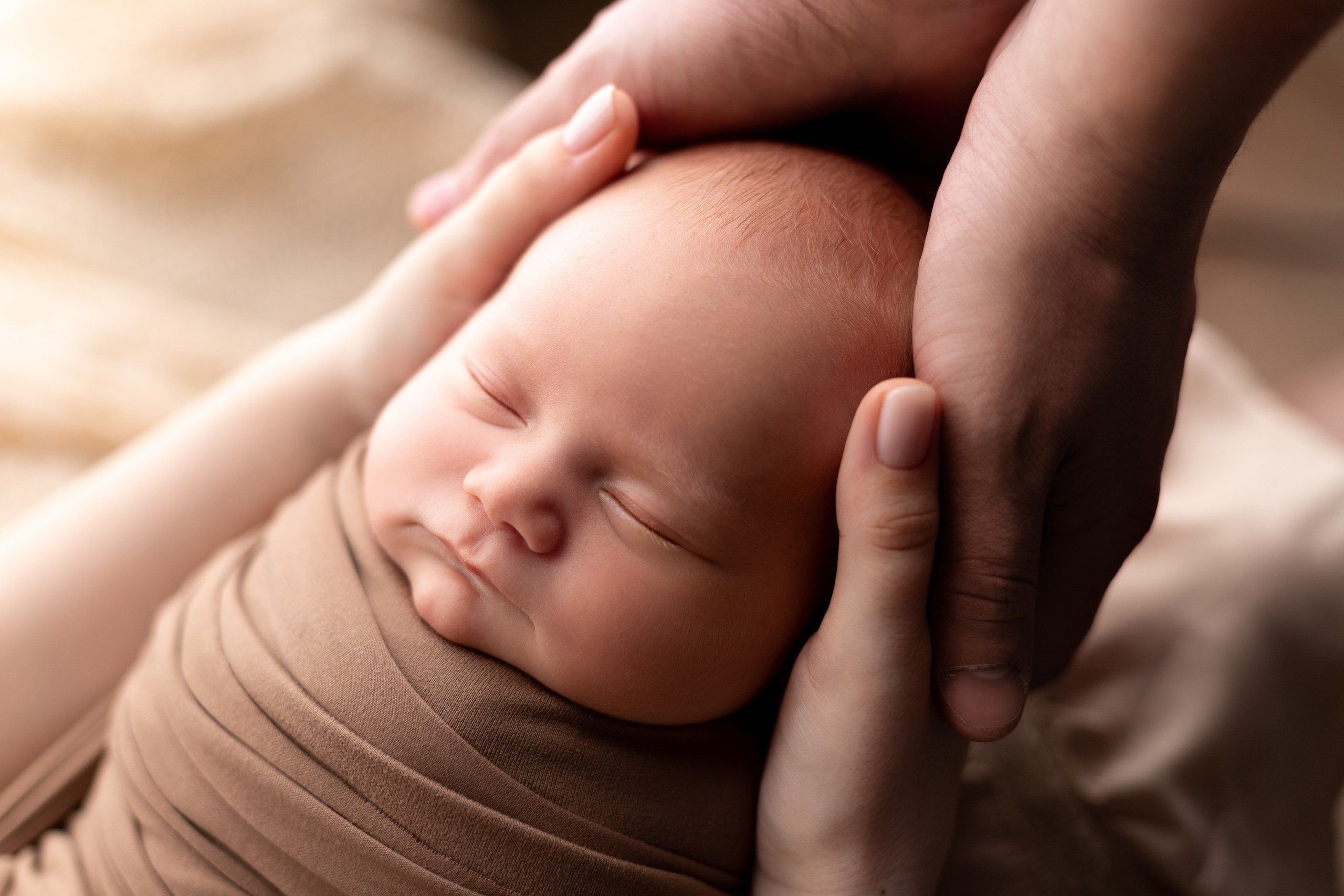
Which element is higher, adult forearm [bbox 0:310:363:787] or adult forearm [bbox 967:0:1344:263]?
adult forearm [bbox 967:0:1344:263]

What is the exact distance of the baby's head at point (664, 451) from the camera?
0.79 m

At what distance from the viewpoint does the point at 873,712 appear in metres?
0.78

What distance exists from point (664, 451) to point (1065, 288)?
332 mm

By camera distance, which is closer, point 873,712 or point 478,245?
point 873,712

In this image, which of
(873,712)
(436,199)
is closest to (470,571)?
(873,712)

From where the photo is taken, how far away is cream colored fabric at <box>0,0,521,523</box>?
1358 millimetres

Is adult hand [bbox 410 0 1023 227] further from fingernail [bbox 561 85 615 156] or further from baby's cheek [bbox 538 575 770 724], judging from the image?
baby's cheek [bbox 538 575 770 724]

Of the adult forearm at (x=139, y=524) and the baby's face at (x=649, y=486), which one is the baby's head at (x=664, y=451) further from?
the adult forearm at (x=139, y=524)

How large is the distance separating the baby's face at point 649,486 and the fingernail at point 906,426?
0.09 meters

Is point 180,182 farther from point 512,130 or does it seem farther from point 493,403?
point 493,403

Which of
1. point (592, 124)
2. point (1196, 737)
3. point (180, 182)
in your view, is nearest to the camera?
point (592, 124)

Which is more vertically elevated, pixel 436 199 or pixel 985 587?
pixel 436 199

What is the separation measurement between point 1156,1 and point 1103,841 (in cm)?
86

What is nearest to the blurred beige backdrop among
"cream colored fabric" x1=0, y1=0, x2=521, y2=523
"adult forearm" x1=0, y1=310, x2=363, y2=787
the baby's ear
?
"cream colored fabric" x1=0, y1=0, x2=521, y2=523
